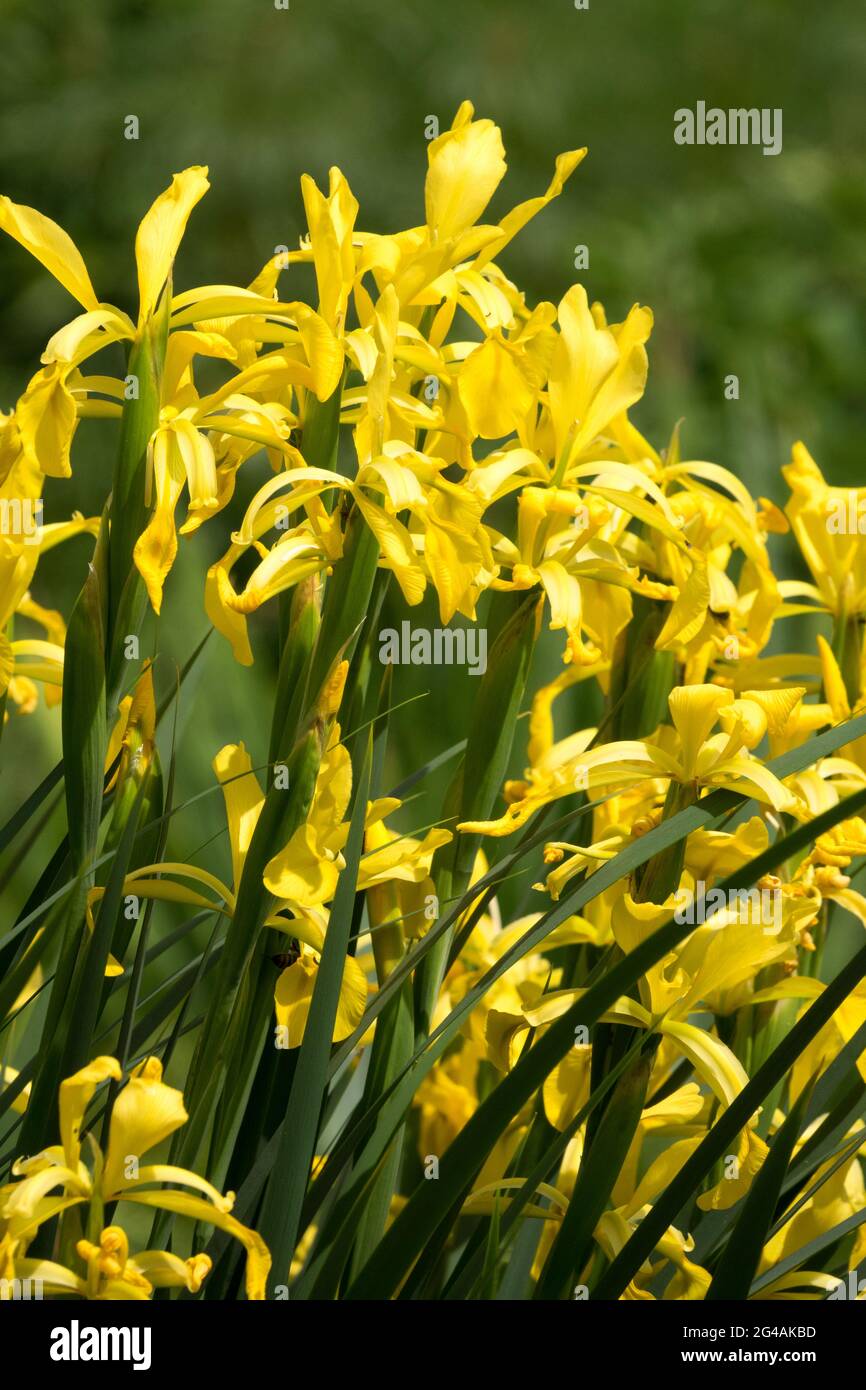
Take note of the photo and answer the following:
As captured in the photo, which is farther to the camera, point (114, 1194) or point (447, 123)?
point (447, 123)

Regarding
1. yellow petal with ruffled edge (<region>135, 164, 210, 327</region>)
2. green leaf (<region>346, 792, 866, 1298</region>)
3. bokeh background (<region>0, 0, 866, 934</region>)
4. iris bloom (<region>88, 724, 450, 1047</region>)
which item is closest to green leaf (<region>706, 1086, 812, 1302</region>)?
green leaf (<region>346, 792, 866, 1298</region>)

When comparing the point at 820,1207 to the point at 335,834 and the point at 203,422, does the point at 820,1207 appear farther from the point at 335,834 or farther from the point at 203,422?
the point at 203,422

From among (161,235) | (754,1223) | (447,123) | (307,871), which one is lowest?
(754,1223)

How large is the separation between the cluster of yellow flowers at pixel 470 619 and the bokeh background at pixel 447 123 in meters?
2.07

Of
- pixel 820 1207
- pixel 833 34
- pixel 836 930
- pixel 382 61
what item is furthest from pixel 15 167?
pixel 820 1207

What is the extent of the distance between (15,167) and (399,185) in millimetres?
864

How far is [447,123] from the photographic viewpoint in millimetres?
3281

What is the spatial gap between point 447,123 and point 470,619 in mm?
2986

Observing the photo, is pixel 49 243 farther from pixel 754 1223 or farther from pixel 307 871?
pixel 754 1223

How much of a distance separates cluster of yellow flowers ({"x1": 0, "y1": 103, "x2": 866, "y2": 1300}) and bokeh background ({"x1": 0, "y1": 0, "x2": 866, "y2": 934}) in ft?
6.81

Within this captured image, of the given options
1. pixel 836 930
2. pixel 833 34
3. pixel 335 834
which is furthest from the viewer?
pixel 833 34

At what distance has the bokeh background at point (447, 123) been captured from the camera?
116 inches

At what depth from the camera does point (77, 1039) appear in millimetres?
479

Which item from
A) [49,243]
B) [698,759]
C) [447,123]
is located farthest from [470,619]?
[447,123]
